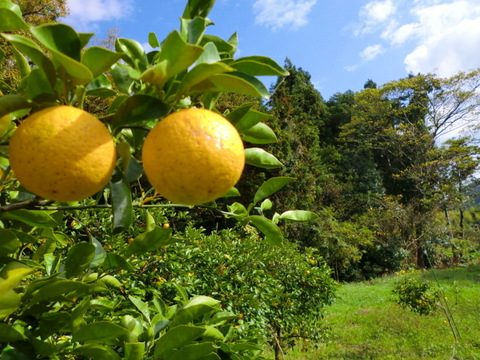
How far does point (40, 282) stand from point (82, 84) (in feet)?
1.34

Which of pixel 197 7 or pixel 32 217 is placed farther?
pixel 32 217

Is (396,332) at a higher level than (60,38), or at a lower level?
lower

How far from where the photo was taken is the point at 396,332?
5.15m

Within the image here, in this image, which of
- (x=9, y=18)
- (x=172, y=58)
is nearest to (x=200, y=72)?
(x=172, y=58)

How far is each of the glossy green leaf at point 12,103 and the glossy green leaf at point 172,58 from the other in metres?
0.14

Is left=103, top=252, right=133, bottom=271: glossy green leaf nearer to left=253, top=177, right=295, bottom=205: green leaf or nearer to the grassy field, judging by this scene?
left=253, top=177, right=295, bottom=205: green leaf

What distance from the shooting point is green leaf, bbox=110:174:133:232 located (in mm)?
441

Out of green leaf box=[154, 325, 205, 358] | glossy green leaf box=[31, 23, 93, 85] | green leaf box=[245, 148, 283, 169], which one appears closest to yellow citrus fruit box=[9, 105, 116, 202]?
glossy green leaf box=[31, 23, 93, 85]

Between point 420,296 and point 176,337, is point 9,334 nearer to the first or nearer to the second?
point 176,337

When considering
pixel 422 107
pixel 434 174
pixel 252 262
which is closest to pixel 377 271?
pixel 434 174

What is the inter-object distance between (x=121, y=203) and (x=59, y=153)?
117 mm

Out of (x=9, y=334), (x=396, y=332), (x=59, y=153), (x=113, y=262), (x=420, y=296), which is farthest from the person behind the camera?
(x=396, y=332)

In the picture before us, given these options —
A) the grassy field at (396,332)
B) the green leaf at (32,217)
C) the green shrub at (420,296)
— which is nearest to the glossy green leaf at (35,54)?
the green leaf at (32,217)

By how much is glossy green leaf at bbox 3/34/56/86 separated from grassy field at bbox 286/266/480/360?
133 inches
